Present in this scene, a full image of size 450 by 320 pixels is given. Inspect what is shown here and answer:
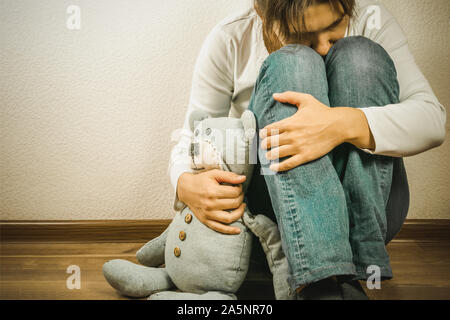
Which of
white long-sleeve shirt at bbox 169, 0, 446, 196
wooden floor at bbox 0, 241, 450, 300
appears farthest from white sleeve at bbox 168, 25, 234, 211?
wooden floor at bbox 0, 241, 450, 300

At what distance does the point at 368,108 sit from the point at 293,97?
126 millimetres

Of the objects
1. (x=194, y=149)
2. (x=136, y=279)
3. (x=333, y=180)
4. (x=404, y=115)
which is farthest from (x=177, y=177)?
(x=404, y=115)

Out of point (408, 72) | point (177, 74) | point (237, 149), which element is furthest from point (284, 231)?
point (177, 74)

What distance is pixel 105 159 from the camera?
3.24ft

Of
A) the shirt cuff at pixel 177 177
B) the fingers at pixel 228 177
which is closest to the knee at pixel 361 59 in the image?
the fingers at pixel 228 177

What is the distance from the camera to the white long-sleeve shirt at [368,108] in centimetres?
51

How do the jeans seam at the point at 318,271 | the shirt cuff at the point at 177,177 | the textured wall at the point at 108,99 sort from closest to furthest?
the jeans seam at the point at 318,271 → the shirt cuff at the point at 177,177 → the textured wall at the point at 108,99

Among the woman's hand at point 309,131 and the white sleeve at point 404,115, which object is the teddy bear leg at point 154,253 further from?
the white sleeve at point 404,115

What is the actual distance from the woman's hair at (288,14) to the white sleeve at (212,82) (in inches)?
5.3

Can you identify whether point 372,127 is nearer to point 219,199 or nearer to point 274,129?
point 274,129

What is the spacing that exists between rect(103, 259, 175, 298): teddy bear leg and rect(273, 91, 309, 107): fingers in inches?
17.1

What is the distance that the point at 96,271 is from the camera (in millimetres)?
809

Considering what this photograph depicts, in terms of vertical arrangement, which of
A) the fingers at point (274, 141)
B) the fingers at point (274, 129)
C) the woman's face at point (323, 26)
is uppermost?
the woman's face at point (323, 26)

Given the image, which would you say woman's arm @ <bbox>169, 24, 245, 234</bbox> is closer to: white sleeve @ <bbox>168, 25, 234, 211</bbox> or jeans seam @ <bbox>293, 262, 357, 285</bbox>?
white sleeve @ <bbox>168, 25, 234, 211</bbox>
